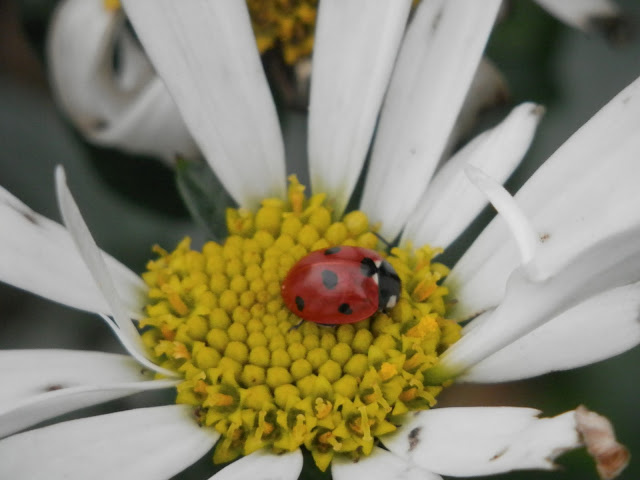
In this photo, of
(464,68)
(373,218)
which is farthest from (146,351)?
(464,68)

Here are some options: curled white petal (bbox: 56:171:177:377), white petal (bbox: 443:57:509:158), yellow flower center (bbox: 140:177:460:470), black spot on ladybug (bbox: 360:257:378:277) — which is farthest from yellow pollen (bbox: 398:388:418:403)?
white petal (bbox: 443:57:509:158)

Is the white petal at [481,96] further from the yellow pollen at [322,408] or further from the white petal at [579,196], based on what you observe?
the yellow pollen at [322,408]

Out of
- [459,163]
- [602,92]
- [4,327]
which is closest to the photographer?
[459,163]

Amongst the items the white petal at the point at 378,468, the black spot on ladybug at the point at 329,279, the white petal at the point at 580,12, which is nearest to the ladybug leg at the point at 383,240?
the black spot on ladybug at the point at 329,279

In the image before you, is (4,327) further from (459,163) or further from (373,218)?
(459,163)

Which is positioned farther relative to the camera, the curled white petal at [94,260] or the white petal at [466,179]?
the white petal at [466,179]

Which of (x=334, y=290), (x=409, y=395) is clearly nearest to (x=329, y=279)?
(x=334, y=290)
